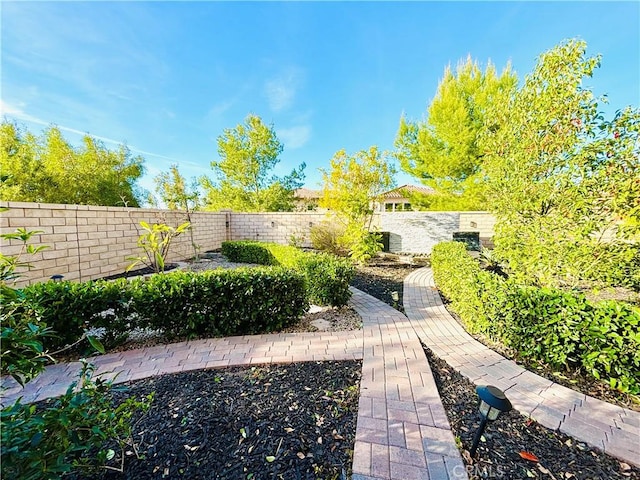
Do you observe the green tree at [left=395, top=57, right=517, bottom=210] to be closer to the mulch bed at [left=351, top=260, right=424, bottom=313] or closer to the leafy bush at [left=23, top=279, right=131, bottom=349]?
the mulch bed at [left=351, top=260, right=424, bottom=313]

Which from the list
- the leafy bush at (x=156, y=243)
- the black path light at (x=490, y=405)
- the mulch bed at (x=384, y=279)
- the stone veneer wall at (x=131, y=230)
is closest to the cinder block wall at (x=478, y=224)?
the stone veneer wall at (x=131, y=230)

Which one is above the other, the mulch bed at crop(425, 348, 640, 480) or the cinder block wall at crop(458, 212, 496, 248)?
the cinder block wall at crop(458, 212, 496, 248)

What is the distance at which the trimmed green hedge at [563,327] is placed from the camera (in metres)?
2.24

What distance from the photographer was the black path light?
1491 mm

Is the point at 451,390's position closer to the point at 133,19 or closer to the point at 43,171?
the point at 133,19

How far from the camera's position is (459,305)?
4133 millimetres

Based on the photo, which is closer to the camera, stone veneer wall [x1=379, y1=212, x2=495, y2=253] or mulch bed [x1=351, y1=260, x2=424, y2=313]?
mulch bed [x1=351, y1=260, x2=424, y2=313]

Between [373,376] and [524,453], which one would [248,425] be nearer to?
[373,376]

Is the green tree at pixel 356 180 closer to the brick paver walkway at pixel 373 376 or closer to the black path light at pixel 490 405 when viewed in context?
the brick paver walkway at pixel 373 376

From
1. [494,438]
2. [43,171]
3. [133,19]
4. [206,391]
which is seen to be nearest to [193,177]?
[43,171]

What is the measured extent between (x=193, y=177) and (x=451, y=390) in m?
20.0

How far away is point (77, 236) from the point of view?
5.45 m

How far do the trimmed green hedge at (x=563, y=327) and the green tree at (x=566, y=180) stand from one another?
946 millimetres

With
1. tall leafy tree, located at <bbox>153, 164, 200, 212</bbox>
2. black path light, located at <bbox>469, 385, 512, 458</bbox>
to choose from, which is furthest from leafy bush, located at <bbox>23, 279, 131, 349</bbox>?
tall leafy tree, located at <bbox>153, 164, 200, 212</bbox>
